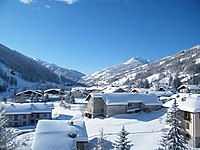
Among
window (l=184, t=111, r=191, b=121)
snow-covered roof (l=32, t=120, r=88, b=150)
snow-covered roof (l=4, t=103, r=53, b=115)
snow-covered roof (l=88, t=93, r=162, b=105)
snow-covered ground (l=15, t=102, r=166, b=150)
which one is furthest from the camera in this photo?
snow-covered roof (l=88, t=93, r=162, b=105)

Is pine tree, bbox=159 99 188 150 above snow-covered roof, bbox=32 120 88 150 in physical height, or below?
above

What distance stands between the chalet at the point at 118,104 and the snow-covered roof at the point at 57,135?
79.2 ft

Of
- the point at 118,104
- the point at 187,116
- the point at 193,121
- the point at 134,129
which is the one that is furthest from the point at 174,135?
the point at 118,104

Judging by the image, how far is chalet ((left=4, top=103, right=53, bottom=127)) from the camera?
5378 cm

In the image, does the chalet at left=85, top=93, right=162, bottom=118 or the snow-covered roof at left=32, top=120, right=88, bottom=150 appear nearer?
the snow-covered roof at left=32, top=120, right=88, bottom=150

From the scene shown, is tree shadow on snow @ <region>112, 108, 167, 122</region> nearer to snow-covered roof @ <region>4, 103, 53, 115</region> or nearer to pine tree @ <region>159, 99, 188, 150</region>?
snow-covered roof @ <region>4, 103, 53, 115</region>

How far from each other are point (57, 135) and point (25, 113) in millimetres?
31434

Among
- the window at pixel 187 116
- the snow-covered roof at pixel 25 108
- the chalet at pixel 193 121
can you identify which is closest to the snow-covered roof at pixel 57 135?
the chalet at pixel 193 121

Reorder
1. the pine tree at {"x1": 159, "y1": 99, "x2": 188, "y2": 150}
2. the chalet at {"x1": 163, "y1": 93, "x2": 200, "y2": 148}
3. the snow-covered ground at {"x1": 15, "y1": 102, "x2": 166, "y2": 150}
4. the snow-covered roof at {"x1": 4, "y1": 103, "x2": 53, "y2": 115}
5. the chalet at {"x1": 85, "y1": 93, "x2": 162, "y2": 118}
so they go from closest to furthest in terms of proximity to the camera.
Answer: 1. the pine tree at {"x1": 159, "y1": 99, "x2": 188, "y2": 150}
2. the chalet at {"x1": 163, "y1": 93, "x2": 200, "y2": 148}
3. the snow-covered ground at {"x1": 15, "y1": 102, "x2": 166, "y2": 150}
4. the chalet at {"x1": 85, "y1": 93, "x2": 162, "y2": 118}
5. the snow-covered roof at {"x1": 4, "y1": 103, "x2": 53, "y2": 115}

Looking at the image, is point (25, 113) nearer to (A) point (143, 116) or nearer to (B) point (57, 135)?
(A) point (143, 116)

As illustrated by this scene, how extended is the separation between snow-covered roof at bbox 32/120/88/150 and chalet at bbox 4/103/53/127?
2769 cm

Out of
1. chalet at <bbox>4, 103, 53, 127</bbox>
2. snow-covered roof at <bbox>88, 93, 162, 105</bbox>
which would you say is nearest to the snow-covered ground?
snow-covered roof at <bbox>88, 93, 162, 105</bbox>

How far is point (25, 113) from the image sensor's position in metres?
54.8

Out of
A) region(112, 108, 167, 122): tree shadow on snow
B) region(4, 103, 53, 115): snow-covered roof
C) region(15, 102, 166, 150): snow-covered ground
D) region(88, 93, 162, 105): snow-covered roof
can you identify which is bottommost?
region(15, 102, 166, 150): snow-covered ground
